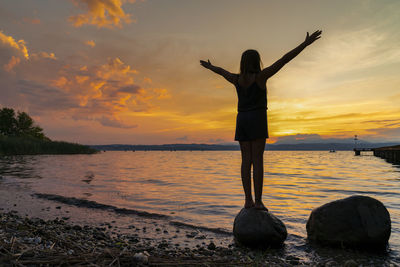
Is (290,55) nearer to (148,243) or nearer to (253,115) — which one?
(253,115)

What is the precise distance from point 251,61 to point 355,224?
389cm

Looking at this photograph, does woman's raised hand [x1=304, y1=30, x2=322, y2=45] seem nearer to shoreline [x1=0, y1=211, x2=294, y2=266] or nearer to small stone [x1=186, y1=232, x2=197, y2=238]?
shoreline [x1=0, y1=211, x2=294, y2=266]

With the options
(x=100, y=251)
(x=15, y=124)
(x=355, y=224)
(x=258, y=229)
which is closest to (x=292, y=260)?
(x=258, y=229)

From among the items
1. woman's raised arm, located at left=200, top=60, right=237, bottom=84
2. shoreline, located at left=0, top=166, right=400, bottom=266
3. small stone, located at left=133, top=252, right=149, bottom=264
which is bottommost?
shoreline, located at left=0, top=166, right=400, bottom=266

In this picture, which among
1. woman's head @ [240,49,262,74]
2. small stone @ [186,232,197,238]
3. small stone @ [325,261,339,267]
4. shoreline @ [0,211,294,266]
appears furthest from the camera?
small stone @ [186,232,197,238]

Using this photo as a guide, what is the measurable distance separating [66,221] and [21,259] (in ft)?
15.1

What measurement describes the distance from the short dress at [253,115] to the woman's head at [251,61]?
0.29 meters

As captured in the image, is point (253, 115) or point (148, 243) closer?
point (253, 115)

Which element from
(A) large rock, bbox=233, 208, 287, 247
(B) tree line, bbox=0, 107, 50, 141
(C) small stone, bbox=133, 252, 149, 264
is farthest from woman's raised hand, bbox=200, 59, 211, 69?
(B) tree line, bbox=0, 107, 50, 141

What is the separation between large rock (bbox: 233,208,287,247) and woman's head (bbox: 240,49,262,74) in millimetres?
2953

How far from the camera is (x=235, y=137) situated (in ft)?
19.1

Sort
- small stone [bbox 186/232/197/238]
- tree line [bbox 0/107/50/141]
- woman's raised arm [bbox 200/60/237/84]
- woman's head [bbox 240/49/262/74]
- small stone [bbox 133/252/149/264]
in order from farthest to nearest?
1. tree line [bbox 0/107/50/141]
2. small stone [bbox 186/232/197/238]
3. woman's raised arm [bbox 200/60/237/84]
4. woman's head [bbox 240/49/262/74]
5. small stone [bbox 133/252/149/264]

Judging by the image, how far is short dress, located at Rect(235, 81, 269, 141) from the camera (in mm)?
5492

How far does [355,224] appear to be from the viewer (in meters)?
5.53
